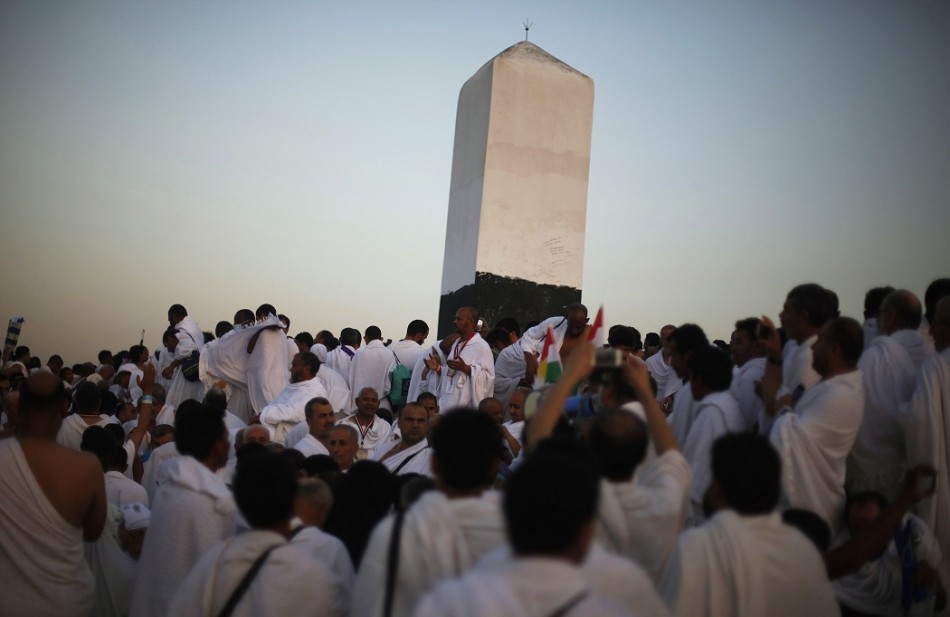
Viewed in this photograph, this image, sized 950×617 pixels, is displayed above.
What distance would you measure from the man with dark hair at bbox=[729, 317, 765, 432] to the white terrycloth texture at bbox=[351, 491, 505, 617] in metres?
2.41

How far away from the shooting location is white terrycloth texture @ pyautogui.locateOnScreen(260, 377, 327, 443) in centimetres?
823

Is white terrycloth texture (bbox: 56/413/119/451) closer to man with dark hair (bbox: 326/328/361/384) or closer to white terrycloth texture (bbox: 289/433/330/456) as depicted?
white terrycloth texture (bbox: 289/433/330/456)

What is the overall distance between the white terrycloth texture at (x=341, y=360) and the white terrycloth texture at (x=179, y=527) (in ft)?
23.9

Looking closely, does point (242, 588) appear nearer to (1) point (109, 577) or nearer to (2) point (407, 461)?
(1) point (109, 577)

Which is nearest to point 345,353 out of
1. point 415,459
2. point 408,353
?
point 408,353

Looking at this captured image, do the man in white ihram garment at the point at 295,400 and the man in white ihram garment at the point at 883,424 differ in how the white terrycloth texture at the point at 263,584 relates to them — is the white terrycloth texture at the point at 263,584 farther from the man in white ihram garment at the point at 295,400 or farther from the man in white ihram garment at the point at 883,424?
the man in white ihram garment at the point at 295,400

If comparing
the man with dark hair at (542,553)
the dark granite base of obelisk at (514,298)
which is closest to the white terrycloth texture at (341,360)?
the dark granite base of obelisk at (514,298)

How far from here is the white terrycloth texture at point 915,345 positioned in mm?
4988

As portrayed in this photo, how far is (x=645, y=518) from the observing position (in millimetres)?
3242

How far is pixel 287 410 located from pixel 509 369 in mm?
2449

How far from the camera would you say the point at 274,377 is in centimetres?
1027

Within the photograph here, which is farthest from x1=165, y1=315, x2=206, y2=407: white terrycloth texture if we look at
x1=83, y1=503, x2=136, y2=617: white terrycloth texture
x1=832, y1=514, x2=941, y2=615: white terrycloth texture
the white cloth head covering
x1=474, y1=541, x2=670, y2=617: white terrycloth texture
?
x1=474, y1=541, x2=670, y2=617: white terrycloth texture

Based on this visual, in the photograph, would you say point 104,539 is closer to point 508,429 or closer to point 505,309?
point 508,429

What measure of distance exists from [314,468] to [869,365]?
3122 millimetres
